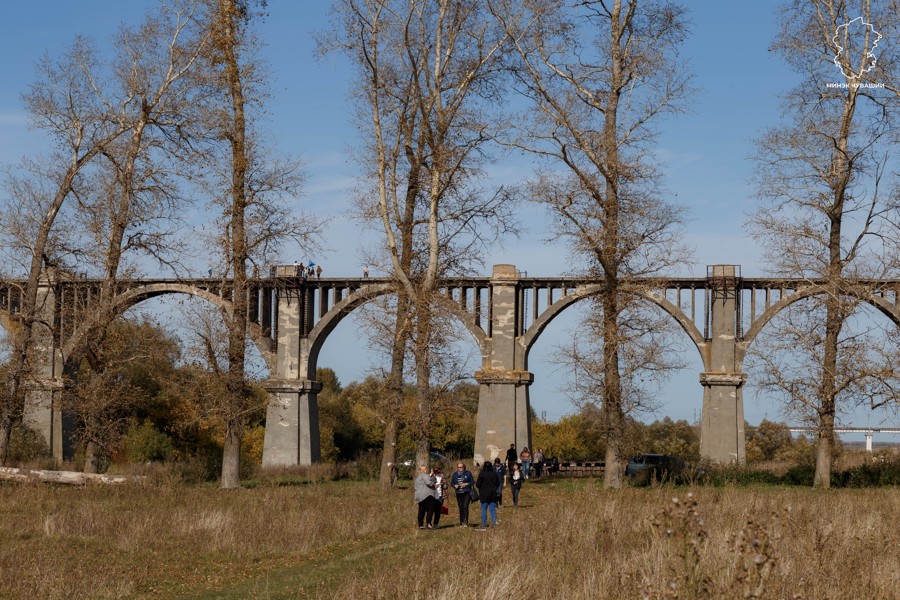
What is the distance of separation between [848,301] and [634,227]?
4.90 meters

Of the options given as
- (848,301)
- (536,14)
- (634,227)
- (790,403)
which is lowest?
(790,403)

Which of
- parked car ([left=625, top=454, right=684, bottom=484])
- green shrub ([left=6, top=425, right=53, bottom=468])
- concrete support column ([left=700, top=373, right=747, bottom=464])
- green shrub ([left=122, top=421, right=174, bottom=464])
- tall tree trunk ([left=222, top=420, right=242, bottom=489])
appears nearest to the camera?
tall tree trunk ([left=222, top=420, right=242, bottom=489])

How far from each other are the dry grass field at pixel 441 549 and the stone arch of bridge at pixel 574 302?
19862mm

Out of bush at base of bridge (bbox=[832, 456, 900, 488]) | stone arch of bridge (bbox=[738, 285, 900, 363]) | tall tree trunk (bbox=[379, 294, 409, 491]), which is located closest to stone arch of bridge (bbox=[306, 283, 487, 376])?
stone arch of bridge (bbox=[738, 285, 900, 363])

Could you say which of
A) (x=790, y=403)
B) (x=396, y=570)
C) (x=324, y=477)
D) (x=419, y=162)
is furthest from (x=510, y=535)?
(x=324, y=477)

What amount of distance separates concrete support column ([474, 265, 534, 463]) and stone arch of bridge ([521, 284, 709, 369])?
1.49ft

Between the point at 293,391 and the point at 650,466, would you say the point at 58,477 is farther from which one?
the point at 293,391

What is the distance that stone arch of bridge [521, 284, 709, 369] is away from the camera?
134 ft

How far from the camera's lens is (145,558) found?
45.7 feet

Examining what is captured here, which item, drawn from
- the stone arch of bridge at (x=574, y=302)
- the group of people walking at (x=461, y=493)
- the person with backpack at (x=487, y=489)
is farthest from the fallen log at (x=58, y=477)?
the stone arch of bridge at (x=574, y=302)

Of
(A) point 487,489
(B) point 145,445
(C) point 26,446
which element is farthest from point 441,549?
(C) point 26,446

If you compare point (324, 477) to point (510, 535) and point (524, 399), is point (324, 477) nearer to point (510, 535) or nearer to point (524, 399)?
point (524, 399)

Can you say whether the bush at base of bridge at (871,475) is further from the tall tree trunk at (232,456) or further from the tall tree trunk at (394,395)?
the tall tree trunk at (232,456)

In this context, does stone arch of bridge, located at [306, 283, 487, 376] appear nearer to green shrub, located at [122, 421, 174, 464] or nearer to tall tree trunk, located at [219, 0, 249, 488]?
green shrub, located at [122, 421, 174, 464]
